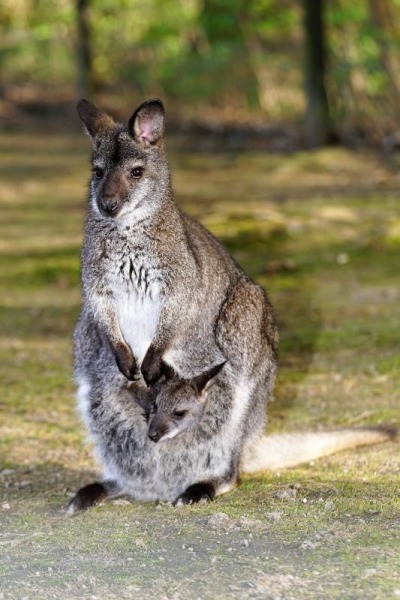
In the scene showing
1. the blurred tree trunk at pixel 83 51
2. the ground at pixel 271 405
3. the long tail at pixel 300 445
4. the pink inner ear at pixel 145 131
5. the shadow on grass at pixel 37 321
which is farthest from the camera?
the blurred tree trunk at pixel 83 51

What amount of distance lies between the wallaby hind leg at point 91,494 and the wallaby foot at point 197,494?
0.32m

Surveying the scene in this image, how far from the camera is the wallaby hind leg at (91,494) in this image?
470cm

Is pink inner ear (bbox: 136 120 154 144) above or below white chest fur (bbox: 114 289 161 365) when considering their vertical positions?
above

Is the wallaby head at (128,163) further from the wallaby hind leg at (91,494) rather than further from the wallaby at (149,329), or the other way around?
the wallaby hind leg at (91,494)

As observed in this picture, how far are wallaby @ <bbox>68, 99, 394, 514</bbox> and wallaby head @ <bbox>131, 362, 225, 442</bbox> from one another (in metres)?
0.05

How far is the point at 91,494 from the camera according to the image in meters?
4.81

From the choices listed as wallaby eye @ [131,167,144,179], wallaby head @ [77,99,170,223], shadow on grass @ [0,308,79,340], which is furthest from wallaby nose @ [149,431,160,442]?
shadow on grass @ [0,308,79,340]

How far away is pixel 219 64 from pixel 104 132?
1225 cm

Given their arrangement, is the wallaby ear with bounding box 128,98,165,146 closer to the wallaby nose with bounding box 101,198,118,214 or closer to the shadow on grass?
the wallaby nose with bounding box 101,198,118,214

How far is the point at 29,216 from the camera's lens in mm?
12422

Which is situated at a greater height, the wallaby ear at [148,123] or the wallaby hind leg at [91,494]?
the wallaby ear at [148,123]

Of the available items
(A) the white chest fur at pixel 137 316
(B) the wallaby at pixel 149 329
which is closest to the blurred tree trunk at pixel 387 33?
(B) the wallaby at pixel 149 329

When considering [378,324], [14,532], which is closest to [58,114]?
[378,324]

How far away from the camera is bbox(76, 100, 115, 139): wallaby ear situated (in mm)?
4910
